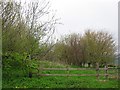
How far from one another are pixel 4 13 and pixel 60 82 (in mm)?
5753

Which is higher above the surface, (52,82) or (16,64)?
(16,64)

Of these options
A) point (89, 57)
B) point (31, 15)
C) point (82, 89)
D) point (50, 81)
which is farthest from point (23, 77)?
point (89, 57)

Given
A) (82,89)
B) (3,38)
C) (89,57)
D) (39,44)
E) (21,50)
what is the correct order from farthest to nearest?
(89,57)
(39,44)
(21,50)
(3,38)
(82,89)

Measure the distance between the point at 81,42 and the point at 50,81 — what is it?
93.3ft

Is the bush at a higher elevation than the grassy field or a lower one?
higher

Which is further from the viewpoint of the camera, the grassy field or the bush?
the bush

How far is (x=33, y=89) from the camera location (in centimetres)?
1470

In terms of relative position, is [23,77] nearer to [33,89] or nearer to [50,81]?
[50,81]

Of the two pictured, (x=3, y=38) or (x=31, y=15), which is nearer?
(x=3, y=38)

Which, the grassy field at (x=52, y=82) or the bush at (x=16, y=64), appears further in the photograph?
the bush at (x=16, y=64)

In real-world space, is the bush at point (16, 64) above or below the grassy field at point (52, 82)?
above

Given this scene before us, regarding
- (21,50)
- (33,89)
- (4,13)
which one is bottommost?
(33,89)

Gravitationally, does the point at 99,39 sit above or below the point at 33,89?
above

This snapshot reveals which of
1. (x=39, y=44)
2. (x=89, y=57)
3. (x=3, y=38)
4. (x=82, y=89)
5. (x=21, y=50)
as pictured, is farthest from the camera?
(x=89, y=57)
